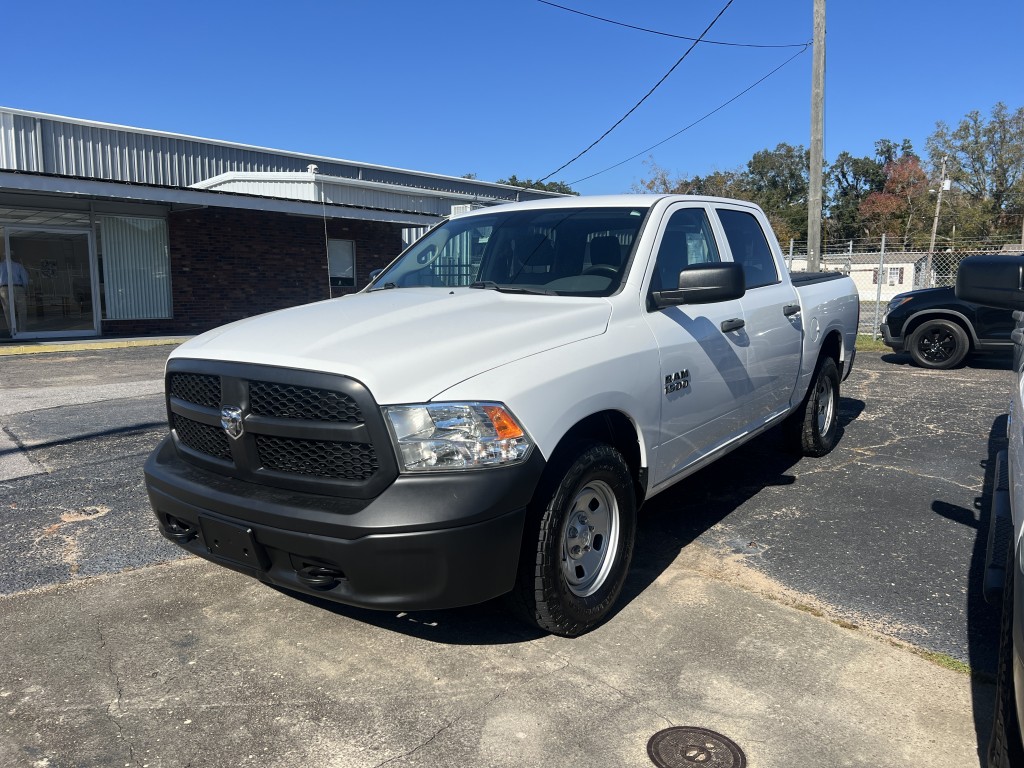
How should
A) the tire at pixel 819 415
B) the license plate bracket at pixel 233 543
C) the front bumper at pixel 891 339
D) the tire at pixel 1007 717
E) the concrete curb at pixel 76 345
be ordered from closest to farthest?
the tire at pixel 1007 717 < the license plate bracket at pixel 233 543 < the tire at pixel 819 415 < the front bumper at pixel 891 339 < the concrete curb at pixel 76 345

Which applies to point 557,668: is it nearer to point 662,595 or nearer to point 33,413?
point 662,595

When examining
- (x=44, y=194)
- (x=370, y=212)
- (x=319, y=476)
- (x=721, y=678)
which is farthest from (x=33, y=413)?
(x=370, y=212)

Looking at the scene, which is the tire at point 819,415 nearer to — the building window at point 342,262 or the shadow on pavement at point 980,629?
the shadow on pavement at point 980,629

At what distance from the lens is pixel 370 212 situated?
2020 centimetres

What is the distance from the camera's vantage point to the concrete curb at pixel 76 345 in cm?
1410

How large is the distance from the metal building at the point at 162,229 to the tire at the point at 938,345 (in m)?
10.1

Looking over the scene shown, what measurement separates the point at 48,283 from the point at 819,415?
16.4 meters

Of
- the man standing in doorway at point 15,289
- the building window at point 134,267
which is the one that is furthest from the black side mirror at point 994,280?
the building window at point 134,267

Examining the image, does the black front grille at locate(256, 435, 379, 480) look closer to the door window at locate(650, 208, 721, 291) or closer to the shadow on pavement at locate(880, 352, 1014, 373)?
the door window at locate(650, 208, 721, 291)

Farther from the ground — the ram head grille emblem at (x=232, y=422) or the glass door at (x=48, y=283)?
the glass door at (x=48, y=283)

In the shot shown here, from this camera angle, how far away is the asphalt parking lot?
2.64m

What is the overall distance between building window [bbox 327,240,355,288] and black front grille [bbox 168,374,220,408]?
62.1 ft

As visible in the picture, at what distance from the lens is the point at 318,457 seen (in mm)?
2840

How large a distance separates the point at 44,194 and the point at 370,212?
7.49 metres
